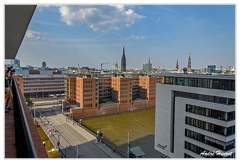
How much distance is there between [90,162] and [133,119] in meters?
8.74

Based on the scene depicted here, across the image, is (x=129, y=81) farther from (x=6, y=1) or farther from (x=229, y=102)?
(x=6, y=1)

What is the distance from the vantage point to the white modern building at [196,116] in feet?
12.3

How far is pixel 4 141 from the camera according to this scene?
798mm

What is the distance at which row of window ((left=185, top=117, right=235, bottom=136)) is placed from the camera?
3.72 m

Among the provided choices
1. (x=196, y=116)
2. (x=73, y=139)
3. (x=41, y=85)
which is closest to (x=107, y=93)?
(x=41, y=85)

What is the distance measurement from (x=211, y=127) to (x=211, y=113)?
0.29 m

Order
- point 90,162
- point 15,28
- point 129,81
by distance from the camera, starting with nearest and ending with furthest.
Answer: point 90,162
point 15,28
point 129,81

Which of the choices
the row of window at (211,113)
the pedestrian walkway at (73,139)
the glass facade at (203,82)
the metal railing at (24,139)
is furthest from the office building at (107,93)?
the metal railing at (24,139)

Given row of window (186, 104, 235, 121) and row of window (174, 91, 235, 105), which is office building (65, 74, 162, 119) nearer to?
row of window (174, 91, 235, 105)

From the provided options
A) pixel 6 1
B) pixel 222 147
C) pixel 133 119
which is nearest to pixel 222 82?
pixel 222 147

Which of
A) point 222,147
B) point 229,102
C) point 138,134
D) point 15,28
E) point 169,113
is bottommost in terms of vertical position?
point 138,134

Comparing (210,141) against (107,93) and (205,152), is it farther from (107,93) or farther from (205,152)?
(107,93)

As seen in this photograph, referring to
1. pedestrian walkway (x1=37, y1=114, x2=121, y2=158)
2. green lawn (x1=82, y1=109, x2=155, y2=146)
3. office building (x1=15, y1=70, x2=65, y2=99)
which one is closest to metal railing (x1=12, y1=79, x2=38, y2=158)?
pedestrian walkway (x1=37, y1=114, x2=121, y2=158)

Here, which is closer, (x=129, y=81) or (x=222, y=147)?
(x=222, y=147)
